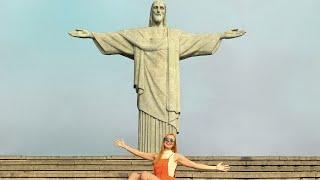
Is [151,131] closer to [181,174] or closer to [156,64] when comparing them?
[156,64]

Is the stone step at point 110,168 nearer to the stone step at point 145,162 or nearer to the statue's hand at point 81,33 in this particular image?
the stone step at point 145,162

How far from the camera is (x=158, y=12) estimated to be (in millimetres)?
19188

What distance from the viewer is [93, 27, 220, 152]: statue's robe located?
738 inches

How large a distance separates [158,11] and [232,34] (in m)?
1.84

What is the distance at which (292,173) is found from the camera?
13.3 m

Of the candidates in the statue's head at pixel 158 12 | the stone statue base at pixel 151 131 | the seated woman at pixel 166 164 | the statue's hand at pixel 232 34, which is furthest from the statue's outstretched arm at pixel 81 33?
the seated woman at pixel 166 164

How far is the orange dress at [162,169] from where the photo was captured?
439 inches

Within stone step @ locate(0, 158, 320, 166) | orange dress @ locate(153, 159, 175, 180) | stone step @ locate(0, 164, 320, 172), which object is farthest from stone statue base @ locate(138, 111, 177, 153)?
orange dress @ locate(153, 159, 175, 180)

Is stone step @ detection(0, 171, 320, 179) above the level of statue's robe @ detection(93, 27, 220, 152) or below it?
below

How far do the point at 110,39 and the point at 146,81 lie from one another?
4.48 feet

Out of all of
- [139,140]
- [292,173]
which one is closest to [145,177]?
[292,173]

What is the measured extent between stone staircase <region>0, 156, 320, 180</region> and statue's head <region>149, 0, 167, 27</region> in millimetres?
5293

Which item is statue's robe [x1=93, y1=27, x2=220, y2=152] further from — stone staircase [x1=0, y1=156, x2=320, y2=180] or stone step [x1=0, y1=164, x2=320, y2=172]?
stone step [x1=0, y1=164, x2=320, y2=172]

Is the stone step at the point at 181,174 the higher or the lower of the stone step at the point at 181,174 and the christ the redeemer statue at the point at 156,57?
the lower
